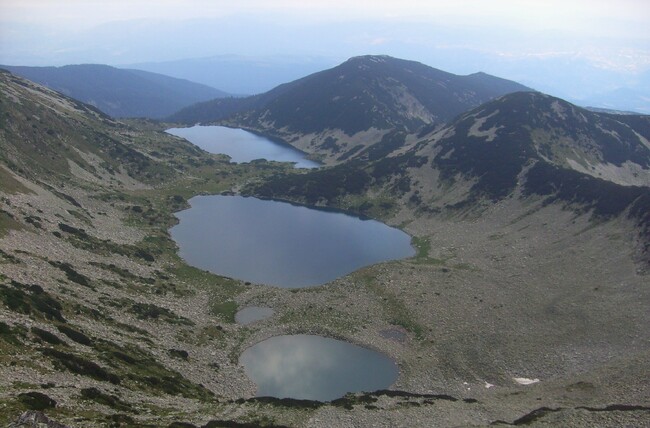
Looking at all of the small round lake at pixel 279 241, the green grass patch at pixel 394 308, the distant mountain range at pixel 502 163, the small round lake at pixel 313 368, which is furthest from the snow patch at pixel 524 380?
the distant mountain range at pixel 502 163

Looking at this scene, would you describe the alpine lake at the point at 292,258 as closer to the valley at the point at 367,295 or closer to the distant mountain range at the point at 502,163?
the valley at the point at 367,295

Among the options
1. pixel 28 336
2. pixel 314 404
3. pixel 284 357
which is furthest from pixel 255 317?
pixel 28 336

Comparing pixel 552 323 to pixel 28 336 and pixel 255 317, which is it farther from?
pixel 28 336

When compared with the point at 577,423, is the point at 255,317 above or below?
below

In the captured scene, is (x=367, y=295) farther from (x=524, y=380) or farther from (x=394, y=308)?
(x=524, y=380)

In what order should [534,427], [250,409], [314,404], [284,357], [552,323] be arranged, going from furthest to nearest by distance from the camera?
[552,323], [284,357], [314,404], [250,409], [534,427]

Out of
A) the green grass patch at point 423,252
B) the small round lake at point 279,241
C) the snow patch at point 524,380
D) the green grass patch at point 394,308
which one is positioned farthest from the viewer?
the green grass patch at point 423,252

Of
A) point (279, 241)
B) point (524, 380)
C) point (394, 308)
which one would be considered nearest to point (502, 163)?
point (279, 241)
